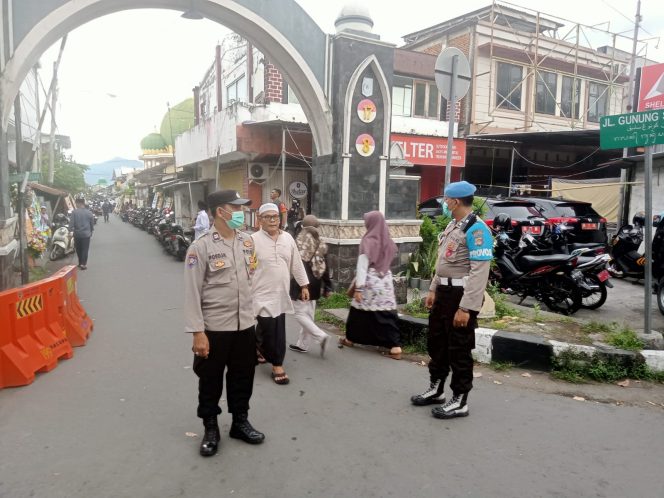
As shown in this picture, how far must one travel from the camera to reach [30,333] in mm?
4684

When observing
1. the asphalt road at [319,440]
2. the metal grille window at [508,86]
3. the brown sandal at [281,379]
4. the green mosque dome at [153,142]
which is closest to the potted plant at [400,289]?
the asphalt road at [319,440]

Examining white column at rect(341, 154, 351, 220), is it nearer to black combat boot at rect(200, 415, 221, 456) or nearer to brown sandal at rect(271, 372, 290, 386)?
brown sandal at rect(271, 372, 290, 386)

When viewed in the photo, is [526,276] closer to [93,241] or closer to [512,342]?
[512,342]

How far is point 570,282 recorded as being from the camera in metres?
6.95

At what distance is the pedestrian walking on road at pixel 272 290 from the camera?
4523 mm

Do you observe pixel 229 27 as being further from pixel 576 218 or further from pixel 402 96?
pixel 402 96

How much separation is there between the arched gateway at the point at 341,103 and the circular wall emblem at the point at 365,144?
16 millimetres

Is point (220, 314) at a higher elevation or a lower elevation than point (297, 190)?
lower

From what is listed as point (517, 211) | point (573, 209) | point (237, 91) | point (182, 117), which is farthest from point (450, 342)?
point (182, 117)

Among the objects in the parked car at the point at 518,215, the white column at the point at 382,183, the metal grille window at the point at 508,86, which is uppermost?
the metal grille window at the point at 508,86

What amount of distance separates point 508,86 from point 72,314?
17.2 metres

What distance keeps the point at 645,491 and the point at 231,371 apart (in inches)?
101

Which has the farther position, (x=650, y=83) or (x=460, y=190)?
(x=650, y=83)

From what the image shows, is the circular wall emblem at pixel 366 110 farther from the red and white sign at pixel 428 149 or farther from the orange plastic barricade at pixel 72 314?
the red and white sign at pixel 428 149
